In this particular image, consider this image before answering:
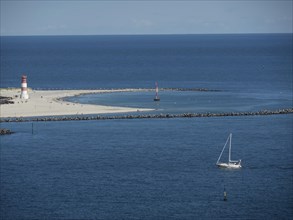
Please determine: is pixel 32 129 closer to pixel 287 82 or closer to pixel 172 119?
pixel 172 119

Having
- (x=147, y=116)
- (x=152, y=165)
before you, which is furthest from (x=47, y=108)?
(x=152, y=165)

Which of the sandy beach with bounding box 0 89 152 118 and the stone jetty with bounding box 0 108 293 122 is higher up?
the sandy beach with bounding box 0 89 152 118

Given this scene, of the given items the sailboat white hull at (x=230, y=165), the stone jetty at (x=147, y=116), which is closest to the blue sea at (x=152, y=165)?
the sailboat white hull at (x=230, y=165)

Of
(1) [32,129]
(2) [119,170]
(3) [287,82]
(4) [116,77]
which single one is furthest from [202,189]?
(4) [116,77]

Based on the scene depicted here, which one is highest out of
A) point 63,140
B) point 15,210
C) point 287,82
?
point 287,82

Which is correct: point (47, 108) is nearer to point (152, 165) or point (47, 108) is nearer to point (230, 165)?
point (152, 165)

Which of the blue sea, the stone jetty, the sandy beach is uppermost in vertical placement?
the sandy beach

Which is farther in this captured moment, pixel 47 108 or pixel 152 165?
pixel 47 108

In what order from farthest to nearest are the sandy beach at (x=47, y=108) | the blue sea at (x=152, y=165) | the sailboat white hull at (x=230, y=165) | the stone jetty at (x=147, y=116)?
1. the sandy beach at (x=47, y=108)
2. the stone jetty at (x=147, y=116)
3. the sailboat white hull at (x=230, y=165)
4. the blue sea at (x=152, y=165)

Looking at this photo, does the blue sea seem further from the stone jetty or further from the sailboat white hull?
the stone jetty

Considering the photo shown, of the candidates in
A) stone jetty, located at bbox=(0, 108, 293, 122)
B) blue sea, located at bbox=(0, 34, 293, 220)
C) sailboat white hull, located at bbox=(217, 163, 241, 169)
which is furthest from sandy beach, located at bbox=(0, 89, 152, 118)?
sailboat white hull, located at bbox=(217, 163, 241, 169)

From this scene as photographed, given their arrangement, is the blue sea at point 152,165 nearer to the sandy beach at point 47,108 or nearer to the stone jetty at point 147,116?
the stone jetty at point 147,116
